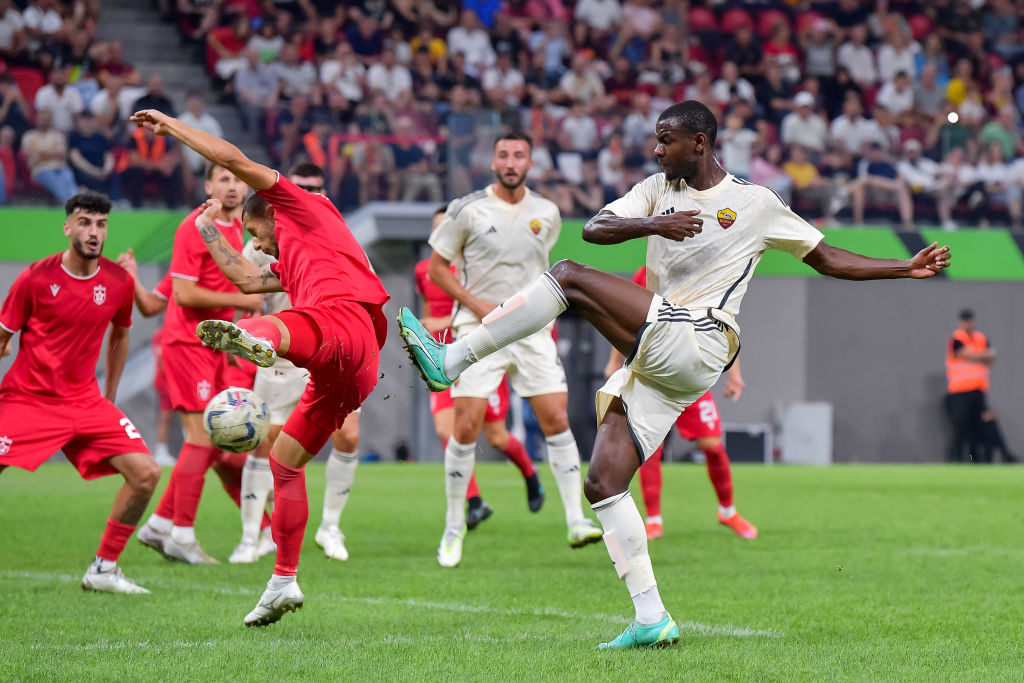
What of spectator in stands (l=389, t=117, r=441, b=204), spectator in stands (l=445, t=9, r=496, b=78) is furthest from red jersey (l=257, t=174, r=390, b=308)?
spectator in stands (l=445, t=9, r=496, b=78)

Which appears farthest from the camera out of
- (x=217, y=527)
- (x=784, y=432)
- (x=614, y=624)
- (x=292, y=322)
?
(x=784, y=432)

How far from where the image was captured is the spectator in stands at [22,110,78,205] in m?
17.4

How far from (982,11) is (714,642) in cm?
2358

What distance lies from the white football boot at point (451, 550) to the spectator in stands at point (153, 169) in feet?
34.8

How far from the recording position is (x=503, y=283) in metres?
9.20

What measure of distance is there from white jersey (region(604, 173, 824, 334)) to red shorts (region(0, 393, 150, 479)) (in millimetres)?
3135

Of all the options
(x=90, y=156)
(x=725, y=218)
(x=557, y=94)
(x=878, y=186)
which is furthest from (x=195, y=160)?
(x=725, y=218)

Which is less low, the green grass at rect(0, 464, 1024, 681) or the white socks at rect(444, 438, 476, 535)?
the white socks at rect(444, 438, 476, 535)

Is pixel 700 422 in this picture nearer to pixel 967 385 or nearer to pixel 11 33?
pixel 967 385

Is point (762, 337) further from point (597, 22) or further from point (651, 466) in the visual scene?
point (651, 466)

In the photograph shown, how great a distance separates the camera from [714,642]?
A: 572 centimetres

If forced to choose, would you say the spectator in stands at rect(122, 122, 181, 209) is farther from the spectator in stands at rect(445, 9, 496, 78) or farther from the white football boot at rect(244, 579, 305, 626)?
the white football boot at rect(244, 579, 305, 626)

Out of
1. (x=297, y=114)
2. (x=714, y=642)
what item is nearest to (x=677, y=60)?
(x=297, y=114)

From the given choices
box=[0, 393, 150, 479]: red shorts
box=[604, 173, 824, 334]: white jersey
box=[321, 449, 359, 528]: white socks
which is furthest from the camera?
box=[321, 449, 359, 528]: white socks
